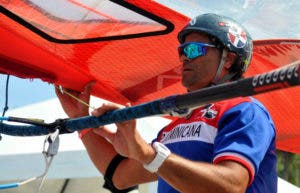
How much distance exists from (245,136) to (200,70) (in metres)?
0.47

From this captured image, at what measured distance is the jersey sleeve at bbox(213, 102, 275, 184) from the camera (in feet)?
5.95

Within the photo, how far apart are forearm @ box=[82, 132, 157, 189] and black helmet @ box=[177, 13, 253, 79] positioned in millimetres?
644

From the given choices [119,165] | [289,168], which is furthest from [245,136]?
[289,168]

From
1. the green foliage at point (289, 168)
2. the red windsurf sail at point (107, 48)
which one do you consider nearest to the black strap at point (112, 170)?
the red windsurf sail at point (107, 48)

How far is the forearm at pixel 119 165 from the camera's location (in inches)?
103

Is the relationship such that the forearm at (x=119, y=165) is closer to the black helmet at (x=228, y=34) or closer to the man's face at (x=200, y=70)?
the man's face at (x=200, y=70)

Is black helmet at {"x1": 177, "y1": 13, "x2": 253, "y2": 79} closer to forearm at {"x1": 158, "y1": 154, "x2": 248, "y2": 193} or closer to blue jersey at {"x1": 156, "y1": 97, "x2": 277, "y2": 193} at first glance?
blue jersey at {"x1": 156, "y1": 97, "x2": 277, "y2": 193}

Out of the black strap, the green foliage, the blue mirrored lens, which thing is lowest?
the green foliage

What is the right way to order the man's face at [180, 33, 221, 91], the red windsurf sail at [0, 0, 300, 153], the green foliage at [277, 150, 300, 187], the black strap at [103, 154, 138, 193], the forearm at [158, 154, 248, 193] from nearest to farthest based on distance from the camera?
the forearm at [158, 154, 248, 193] < the man's face at [180, 33, 221, 91] < the red windsurf sail at [0, 0, 300, 153] < the black strap at [103, 154, 138, 193] < the green foliage at [277, 150, 300, 187]

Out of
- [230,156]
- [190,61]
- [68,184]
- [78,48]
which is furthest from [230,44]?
[68,184]

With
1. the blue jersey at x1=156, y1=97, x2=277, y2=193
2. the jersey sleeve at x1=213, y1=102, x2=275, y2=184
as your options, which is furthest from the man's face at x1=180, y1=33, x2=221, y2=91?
the jersey sleeve at x1=213, y1=102, x2=275, y2=184

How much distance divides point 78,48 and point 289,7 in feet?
3.69

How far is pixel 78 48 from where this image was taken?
2.86 meters

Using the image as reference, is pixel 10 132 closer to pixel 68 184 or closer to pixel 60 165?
pixel 60 165
